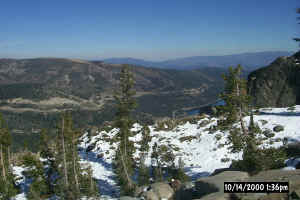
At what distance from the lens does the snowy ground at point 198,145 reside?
3105 cm

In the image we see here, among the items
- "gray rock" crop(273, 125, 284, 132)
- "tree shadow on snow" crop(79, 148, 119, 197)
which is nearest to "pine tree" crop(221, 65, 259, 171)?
"gray rock" crop(273, 125, 284, 132)

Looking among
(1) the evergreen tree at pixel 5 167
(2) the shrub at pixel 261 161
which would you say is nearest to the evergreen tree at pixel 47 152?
(1) the evergreen tree at pixel 5 167

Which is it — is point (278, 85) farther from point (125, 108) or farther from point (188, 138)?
point (125, 108)

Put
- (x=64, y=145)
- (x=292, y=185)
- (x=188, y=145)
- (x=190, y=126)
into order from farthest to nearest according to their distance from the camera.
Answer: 1. (x=190, y=126)
2. (x=188, y=145)
3. (x=64, y=145)
4. (x=292, y=185)

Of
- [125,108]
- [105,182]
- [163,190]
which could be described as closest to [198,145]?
[125,108]

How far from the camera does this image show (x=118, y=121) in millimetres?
32469

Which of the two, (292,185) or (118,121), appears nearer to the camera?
(292,185)

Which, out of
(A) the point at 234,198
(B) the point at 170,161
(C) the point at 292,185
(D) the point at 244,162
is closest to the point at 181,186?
(D) the point at 244,162

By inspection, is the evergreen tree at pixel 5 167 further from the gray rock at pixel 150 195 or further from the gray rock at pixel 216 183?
the gray rock at pixel 216 183

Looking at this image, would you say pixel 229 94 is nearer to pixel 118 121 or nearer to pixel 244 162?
pixel 244 162

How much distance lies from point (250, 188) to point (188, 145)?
Answer: 84.5 feet

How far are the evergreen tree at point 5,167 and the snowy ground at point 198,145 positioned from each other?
3683 millimetres

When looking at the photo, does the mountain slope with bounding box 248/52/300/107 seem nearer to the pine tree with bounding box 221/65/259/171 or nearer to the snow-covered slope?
the snow-covered slope

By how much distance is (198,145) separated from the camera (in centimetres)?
3794
